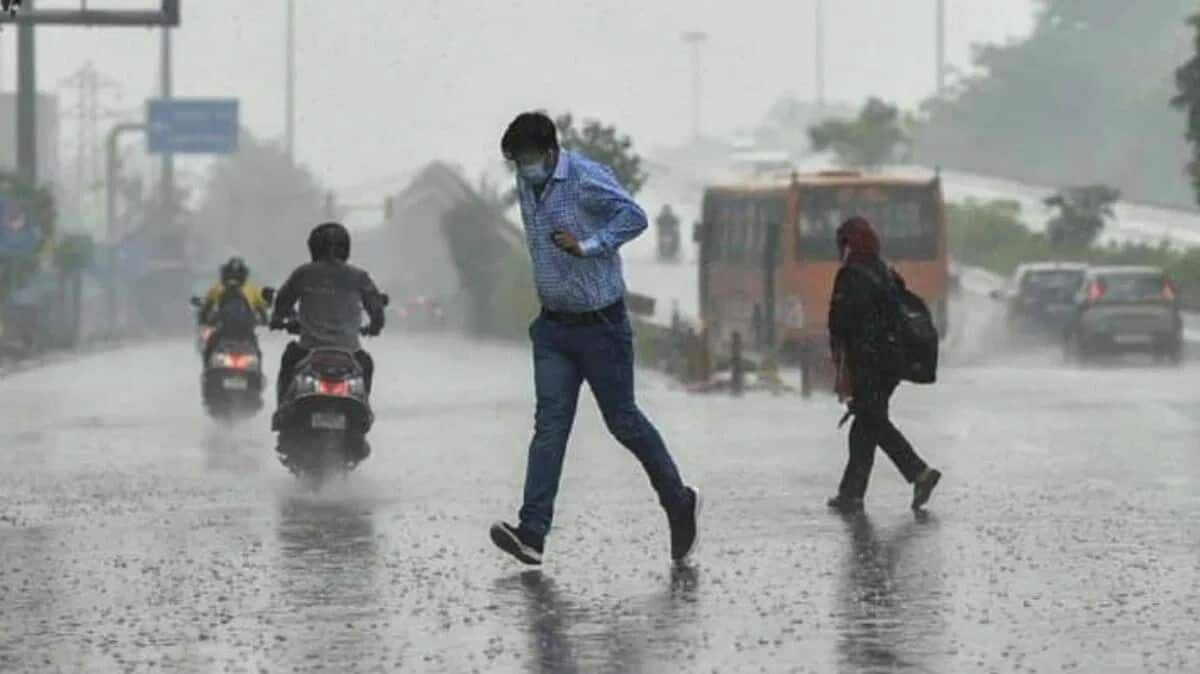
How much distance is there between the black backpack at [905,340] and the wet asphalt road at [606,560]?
0.69 meters

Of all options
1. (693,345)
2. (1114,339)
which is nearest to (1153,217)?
(1114,339)

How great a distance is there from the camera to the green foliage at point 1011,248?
275 ft

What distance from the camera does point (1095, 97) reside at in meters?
184

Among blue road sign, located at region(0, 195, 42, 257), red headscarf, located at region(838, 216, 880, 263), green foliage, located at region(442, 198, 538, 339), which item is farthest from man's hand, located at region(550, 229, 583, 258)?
green foliage, located at region(442, 198, 538, 339)

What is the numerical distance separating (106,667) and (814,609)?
2.74m

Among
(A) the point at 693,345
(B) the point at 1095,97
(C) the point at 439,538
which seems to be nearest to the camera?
(C) the point at 439,538

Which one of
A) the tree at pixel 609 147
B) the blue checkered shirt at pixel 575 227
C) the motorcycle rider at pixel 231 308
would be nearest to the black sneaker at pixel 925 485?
the blue checkered shirt at pixel 575 227

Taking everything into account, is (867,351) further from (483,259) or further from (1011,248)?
(1011,248)

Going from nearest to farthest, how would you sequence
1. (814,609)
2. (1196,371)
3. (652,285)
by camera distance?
(814,609) < (1196,371) < (652,285)

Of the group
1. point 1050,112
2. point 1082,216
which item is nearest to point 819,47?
point 1050,112

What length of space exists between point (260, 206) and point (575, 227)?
6926 inches

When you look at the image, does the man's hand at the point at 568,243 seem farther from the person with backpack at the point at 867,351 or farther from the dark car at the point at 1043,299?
the dark car at the point at 1043,299

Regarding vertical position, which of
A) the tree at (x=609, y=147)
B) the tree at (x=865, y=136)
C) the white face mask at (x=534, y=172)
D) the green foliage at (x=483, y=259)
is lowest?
Result: the green foliage at (x=483, y=259)

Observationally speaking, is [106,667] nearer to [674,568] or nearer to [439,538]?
[674,568]
